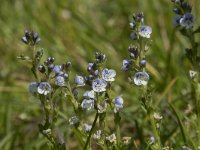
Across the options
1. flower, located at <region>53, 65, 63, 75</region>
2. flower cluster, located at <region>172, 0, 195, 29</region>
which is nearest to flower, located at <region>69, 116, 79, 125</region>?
flower, located at <region>53, 65, 63, 75</region>

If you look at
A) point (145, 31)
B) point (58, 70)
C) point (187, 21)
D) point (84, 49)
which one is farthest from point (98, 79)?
point (84, 49)

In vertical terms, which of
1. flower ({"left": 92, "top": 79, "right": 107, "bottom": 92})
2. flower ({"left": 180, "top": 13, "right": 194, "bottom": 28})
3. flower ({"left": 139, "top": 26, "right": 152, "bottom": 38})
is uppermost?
flower ({"left": 180, "top": 13, "right": 194, "bottom": 28})

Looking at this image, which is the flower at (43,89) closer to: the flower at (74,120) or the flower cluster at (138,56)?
the flower at (74,120)

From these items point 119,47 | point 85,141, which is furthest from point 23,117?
point 85,141

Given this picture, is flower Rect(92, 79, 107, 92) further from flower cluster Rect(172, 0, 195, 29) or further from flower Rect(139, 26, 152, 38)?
flower cluster Rect(172, 0, 195, 29)

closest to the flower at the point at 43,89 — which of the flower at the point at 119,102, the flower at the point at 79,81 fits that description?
the flower at the point at 79,81

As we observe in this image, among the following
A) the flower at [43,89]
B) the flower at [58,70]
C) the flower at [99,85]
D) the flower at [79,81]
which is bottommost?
the flower at [99,85]

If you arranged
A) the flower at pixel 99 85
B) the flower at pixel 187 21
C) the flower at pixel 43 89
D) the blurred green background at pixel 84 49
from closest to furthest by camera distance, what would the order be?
the flower at pixel 99 85 → the flower at pixel 43 89 → the flower at pixel 187 21 → the blurred green background at pixel 84 49
